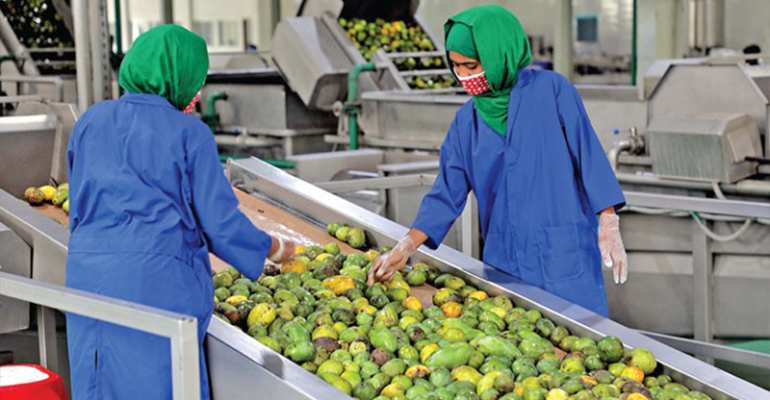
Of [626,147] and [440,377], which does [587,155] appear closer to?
[440,377]

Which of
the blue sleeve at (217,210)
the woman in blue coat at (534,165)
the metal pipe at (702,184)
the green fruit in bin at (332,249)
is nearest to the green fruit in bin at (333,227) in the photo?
the green fruit in bin at (332,249)

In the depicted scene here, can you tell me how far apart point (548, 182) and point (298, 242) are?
993mm

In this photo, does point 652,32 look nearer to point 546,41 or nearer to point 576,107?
point 546,41

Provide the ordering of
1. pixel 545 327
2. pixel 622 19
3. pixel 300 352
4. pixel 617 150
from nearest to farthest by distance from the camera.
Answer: pixel 300 352 < pixel 545 327 < pixel 617 150 < pixel 622 19

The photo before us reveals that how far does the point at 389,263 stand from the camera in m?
2.79

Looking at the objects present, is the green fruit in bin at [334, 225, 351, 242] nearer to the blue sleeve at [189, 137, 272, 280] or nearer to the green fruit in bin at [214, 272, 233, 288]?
the green fruit in bin at [214, 272, 233, 288]

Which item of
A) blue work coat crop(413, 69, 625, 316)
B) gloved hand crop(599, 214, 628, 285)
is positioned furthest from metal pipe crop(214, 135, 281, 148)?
gloved hand crop(599, 214, 628, 285)

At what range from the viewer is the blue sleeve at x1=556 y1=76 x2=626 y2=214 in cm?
266

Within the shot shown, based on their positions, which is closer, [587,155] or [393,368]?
[393,368]

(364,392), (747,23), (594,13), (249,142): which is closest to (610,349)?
(364,392)

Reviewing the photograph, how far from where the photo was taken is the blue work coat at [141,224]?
215 centimetres

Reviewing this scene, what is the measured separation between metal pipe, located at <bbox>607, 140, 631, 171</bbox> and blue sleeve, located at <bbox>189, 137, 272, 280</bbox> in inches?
115

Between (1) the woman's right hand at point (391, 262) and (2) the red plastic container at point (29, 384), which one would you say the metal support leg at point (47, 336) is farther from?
(1) the woman's right hand at point (391, 262)

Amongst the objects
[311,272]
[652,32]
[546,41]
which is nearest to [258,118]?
[311,272]
